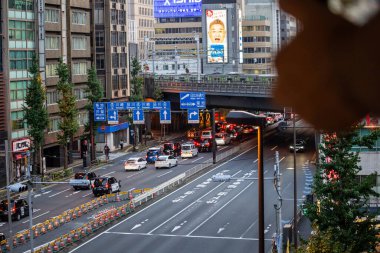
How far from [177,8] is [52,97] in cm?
8826

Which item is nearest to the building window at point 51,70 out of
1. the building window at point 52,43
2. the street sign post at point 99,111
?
the building window at point 52,43

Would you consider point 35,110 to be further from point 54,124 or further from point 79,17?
point 79,17

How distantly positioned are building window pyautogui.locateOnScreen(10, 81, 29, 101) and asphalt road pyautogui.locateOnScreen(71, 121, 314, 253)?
1597cm

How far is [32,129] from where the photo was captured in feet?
181

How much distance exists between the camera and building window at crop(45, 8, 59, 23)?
2569 inches

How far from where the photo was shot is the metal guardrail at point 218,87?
238 ft

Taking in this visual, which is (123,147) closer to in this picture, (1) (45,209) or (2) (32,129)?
(2) (32,129)

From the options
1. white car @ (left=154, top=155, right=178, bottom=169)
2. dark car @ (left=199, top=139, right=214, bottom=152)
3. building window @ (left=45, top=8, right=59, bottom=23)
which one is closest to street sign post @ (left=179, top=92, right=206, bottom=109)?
white car @ (left=154, top=155, right=178, bottom=169)

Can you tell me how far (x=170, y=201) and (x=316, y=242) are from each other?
25.8 meters

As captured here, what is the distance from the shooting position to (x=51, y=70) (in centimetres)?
6588

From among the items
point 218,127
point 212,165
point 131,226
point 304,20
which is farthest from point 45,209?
point 218,127

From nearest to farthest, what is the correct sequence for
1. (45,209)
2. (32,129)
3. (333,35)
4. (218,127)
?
(333,35) → (45,209) → (32,129) → (218,127)

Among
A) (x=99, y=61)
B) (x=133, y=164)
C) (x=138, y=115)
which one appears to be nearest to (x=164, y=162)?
(x=133, y=164)

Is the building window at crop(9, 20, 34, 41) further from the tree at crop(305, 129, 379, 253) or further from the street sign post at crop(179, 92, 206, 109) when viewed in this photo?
the tree at crop(305, 129, 379, 253)
